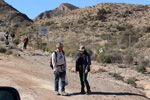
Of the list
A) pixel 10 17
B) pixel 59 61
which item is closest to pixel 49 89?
pixel 59 61

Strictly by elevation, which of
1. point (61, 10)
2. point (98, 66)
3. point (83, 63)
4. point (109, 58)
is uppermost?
point (61, 10)

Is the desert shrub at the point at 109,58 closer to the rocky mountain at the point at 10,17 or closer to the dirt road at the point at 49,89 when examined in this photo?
the dirt road at the point at 49,89

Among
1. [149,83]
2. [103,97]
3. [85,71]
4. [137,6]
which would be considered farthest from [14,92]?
[137,6]

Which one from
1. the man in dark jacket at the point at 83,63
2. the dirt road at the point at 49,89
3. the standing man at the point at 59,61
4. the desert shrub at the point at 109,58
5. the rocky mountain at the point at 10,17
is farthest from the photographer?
the rocky mountain at the point at 10,17

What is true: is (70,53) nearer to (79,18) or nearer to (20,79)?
(20,79)

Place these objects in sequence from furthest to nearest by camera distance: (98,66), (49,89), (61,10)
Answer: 1. (61,10)
2. (98,66)
3. (49,89)

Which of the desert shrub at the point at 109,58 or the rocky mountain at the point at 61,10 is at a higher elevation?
the rocky mountain at the point at 61,10

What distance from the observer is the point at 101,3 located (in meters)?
77.0

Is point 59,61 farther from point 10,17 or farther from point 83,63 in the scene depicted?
point 10,17

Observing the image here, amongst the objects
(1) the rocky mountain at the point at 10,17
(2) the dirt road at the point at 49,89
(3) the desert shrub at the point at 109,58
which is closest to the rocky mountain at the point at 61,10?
(1) the rocky mountain at the point at 10,17

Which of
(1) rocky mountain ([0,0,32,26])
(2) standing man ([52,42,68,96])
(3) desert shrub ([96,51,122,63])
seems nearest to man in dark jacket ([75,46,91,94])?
(2) standing man ([52,42,68,96])

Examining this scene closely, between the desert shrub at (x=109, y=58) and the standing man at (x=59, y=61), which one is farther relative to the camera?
the desert shrub at (x=109, y=58)

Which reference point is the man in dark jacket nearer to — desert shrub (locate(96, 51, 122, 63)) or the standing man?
Answer: the standing man

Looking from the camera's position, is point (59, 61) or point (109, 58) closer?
point (59, 61)
